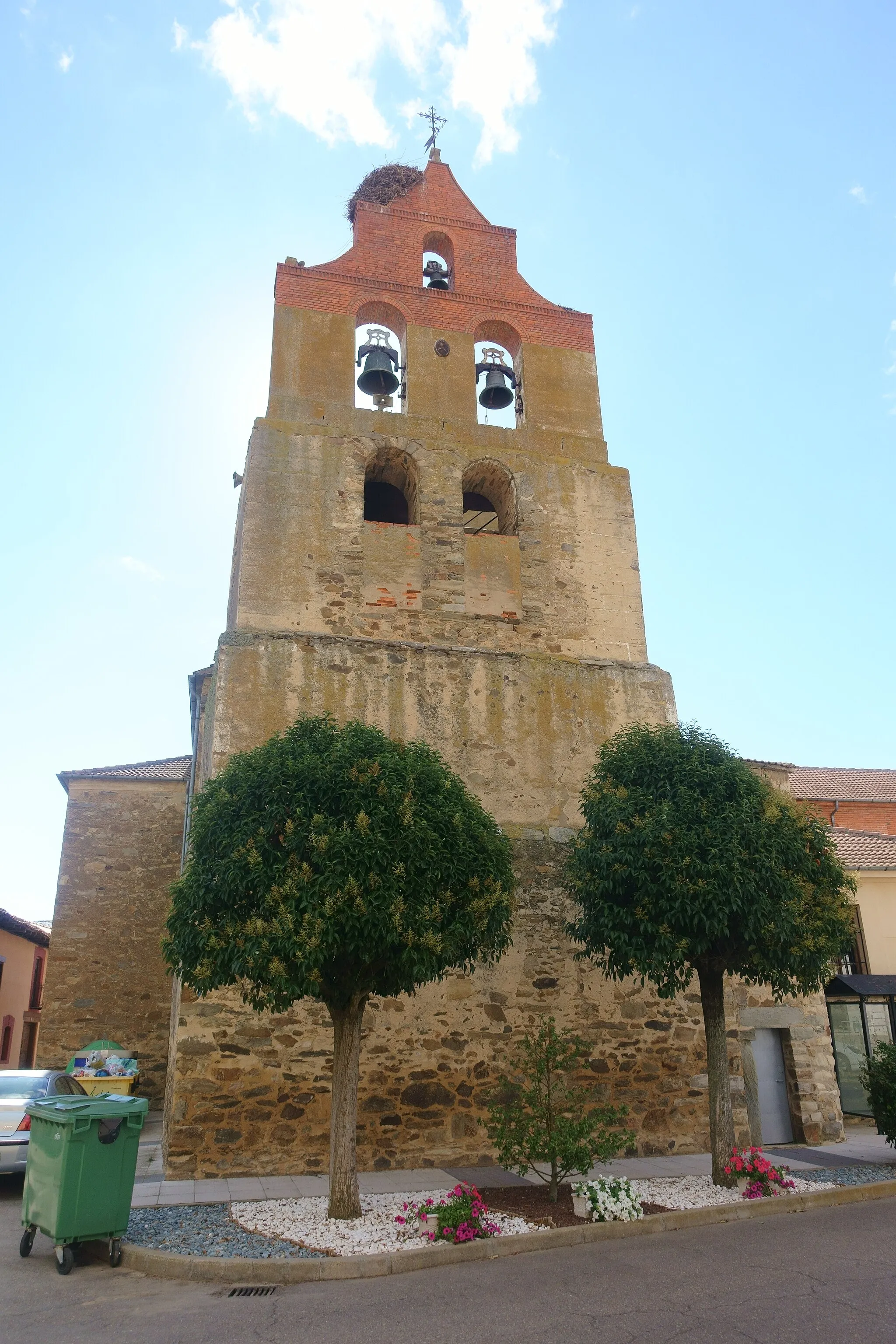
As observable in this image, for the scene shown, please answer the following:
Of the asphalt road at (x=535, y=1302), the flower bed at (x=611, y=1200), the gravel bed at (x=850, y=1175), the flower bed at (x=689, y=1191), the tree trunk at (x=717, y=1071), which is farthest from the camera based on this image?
the gravel bed at (x=850, y=1175)

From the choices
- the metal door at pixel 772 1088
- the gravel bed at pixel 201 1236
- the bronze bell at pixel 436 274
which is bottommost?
the gravel bed at pixel 201 1236

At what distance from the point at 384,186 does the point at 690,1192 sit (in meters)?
14.5

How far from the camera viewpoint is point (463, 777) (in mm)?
10758

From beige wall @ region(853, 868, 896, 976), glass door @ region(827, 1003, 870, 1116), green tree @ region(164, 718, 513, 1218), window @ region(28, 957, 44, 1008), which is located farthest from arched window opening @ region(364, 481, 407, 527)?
window @ region(28, 957, 44, 1008)

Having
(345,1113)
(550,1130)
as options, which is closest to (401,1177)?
(550,1130)

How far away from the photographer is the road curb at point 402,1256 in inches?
228

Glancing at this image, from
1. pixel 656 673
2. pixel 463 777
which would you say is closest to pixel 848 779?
pixel 656 673

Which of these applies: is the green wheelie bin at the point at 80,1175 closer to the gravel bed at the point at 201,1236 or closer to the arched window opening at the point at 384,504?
the gravel bed at the point at 201,1236

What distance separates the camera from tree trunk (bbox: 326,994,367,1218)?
22.5 ft

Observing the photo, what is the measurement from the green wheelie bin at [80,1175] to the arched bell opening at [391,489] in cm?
815

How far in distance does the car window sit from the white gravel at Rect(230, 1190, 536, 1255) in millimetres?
2930

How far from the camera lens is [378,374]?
12.8 m

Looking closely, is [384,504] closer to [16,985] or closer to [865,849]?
[865,849]

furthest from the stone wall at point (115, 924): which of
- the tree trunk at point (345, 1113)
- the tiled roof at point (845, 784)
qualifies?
the tiled roof at point (845, 784)
